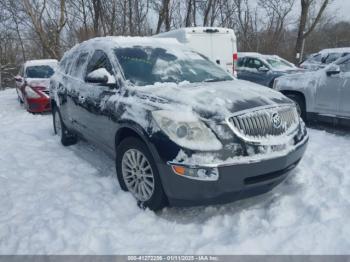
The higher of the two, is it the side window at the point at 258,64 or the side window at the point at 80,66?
the side window at the point at 80,66

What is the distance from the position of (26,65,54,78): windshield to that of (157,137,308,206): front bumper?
29.4 ft

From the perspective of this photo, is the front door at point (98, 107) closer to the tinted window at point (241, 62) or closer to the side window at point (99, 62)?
the side window at point (99, 62)

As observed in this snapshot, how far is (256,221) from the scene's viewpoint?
319cm

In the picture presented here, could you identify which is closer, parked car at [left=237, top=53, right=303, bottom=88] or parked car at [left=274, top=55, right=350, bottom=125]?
parked car at [left=274, top=55, right=350, bottom=125]

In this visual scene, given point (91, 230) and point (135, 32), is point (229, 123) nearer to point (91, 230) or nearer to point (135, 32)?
point (91, 230)

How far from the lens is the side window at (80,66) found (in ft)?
16.3

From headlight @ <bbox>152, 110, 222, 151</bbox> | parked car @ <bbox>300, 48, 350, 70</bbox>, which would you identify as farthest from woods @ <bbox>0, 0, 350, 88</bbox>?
headlight @ <bbox>152, 110, 222, 151</bbox>

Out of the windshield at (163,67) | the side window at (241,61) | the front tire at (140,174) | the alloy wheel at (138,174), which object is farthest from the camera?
the side window at (241,61)

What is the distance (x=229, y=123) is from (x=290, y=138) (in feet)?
2.47

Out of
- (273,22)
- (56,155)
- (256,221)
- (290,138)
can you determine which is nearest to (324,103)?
(290,138)

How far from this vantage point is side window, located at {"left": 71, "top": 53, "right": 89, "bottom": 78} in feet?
16.3

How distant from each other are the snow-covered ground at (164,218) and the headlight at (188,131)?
0.83 m

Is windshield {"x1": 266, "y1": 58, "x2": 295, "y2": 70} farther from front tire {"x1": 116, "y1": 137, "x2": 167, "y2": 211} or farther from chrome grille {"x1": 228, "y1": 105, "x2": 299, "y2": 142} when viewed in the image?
front tire {"x1": 116, "y1": 137, "x2": 167, "y2": 211}

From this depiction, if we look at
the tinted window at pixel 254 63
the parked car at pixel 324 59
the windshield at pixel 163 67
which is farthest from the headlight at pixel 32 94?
the parked car at pixel 324 59
